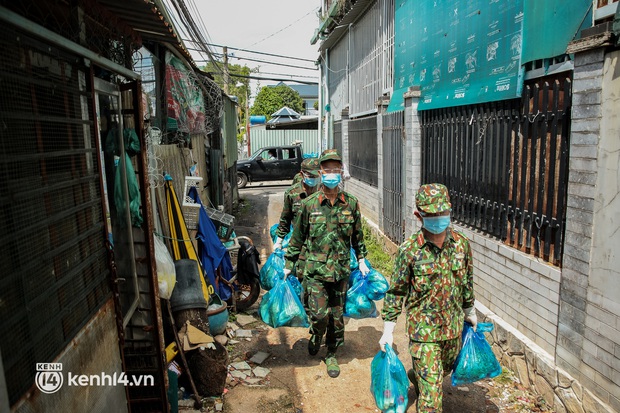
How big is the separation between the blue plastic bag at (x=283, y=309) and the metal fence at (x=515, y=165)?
2.14m

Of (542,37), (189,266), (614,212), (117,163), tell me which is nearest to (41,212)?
(117,163)

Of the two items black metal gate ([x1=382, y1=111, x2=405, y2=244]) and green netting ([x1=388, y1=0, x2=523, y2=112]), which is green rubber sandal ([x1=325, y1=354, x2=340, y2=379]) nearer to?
green netting ([x1=388, y1=0, x2=523, y2=112])

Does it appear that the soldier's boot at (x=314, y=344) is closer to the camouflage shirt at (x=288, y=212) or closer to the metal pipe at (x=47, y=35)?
the camouflage shirt at (x=288, y=212)

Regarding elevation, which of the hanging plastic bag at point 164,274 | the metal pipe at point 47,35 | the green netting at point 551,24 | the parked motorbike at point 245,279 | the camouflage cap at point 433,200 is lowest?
the parked motorbike at point 245,279

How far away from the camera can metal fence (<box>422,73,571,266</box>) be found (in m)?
3.72

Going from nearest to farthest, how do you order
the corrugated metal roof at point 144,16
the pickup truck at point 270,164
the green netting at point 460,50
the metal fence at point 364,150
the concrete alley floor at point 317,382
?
the corrugated metal roof at point 144,16, the concrete alley floor at point 317,382, the green netting at point 460,50, the metal fence at point 364,150, the pickup truck at point 270,164

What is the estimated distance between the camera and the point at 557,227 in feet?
12.2

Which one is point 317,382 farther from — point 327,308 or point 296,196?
point 296,196

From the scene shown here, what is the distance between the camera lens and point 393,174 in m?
8.19

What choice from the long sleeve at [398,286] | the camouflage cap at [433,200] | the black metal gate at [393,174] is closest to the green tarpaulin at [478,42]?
the black metal gate at [393,174]

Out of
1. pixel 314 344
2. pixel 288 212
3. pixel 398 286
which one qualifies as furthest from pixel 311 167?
pixel 398 286

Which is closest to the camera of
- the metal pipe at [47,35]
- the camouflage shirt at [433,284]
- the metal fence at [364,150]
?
the metal pipe at [47,35]

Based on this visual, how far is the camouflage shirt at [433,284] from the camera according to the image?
123 inches

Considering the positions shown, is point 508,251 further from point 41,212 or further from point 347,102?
point 347,102
